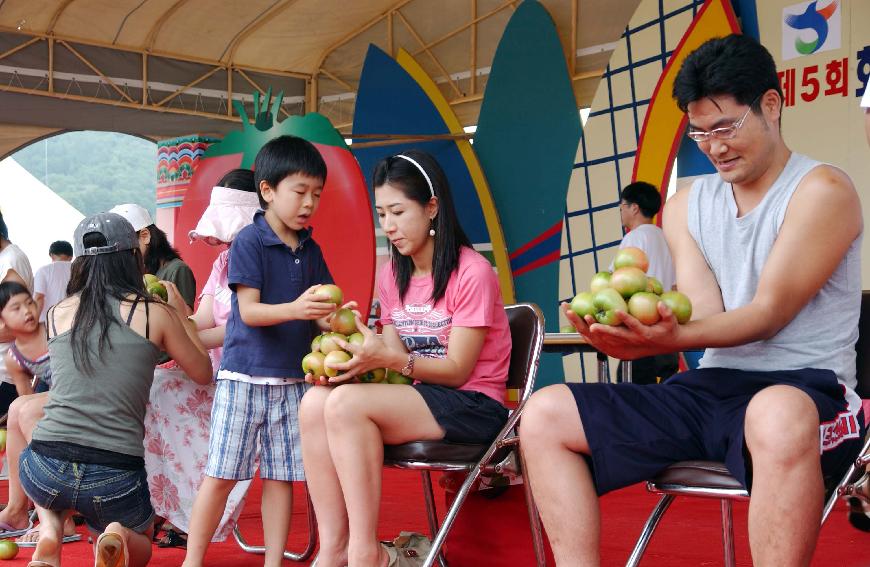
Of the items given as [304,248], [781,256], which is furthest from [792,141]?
[781,256]

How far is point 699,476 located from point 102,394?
1.69 meters

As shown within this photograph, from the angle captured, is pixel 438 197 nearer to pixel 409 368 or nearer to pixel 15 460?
pixel 409 368

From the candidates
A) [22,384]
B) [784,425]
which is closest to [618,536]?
[784,425]

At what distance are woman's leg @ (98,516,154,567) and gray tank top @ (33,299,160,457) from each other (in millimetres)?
220

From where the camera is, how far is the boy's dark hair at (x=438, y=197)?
2723mm

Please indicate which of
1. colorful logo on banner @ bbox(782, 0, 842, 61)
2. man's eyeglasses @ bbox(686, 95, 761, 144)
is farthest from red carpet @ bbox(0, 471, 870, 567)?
colorful logo on banner @ bbox(782, 0, 842, 61)

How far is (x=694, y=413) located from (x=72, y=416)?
1.73 metres

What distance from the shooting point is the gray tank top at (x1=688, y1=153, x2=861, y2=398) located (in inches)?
77.9

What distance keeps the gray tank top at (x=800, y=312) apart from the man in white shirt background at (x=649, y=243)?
3322 millimetres

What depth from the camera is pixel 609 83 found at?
23.5 ft

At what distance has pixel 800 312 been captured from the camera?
2.00 metres

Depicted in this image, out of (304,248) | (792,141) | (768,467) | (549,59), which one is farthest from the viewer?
(549,59)

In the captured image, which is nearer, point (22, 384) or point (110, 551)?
point (110, 551)

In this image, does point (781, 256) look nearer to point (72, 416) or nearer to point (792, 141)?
point (72, 416)
